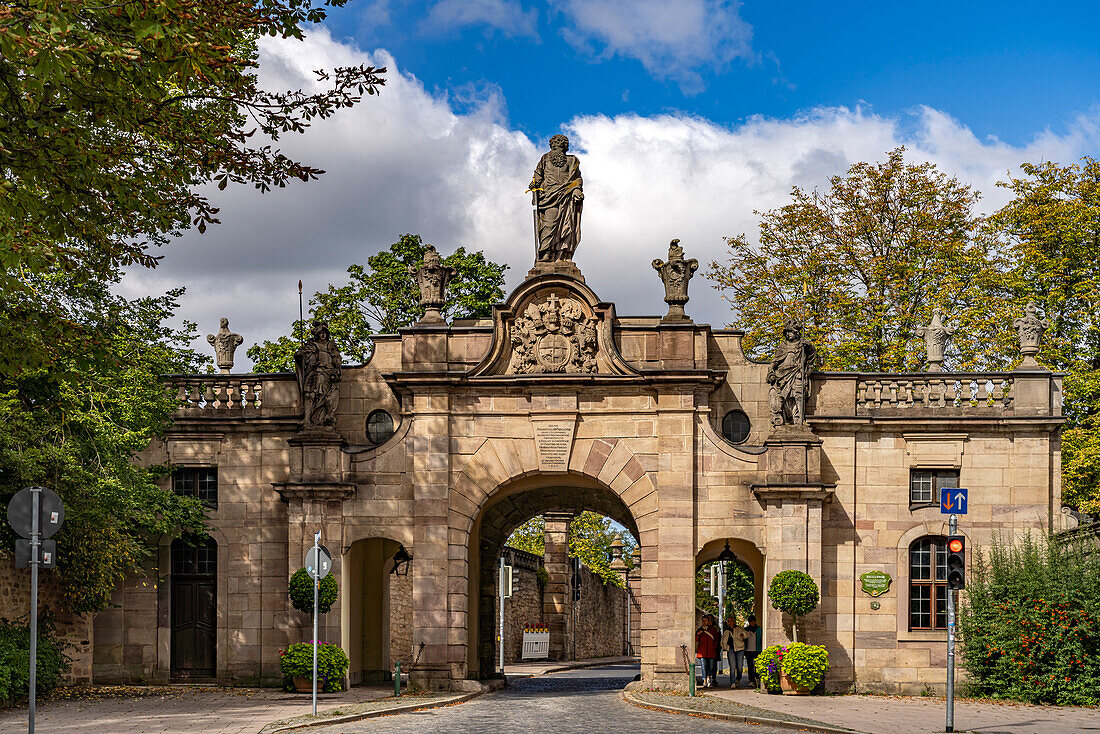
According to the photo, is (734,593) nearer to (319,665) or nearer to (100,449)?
(319,665)

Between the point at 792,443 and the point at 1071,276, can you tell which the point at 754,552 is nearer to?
the point at 792,443

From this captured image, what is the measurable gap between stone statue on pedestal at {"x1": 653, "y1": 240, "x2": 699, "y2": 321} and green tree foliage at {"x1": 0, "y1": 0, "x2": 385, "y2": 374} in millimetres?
12279

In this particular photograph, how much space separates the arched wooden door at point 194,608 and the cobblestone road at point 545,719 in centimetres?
660

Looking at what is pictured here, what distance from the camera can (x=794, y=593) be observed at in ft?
85.4

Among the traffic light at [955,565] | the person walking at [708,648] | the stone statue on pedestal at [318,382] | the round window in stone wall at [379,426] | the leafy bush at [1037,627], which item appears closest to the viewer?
the traffic light at [955,565]

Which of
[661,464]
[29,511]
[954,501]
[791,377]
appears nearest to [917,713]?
[954,501]

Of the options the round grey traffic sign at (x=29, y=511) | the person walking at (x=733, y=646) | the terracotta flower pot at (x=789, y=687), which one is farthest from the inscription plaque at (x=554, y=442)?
the round grey traffic sign at (x=29, y=511)

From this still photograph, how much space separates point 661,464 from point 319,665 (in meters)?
8.07

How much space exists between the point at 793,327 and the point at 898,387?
2702 millimetres

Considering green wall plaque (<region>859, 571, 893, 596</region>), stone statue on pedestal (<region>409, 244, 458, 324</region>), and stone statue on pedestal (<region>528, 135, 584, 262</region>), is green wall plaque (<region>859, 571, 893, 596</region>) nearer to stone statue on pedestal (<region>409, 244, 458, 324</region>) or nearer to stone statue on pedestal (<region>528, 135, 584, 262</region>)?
stone statue on pedestal (<region>528, 135, 584, 262</region>)

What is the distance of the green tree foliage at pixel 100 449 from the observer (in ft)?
76.7

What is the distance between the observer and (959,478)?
2777cm

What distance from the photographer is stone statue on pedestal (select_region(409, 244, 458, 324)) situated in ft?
91.9

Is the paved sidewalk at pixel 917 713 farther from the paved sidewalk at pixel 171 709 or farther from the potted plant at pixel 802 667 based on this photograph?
the paved sidewalk at pixel 171 709
